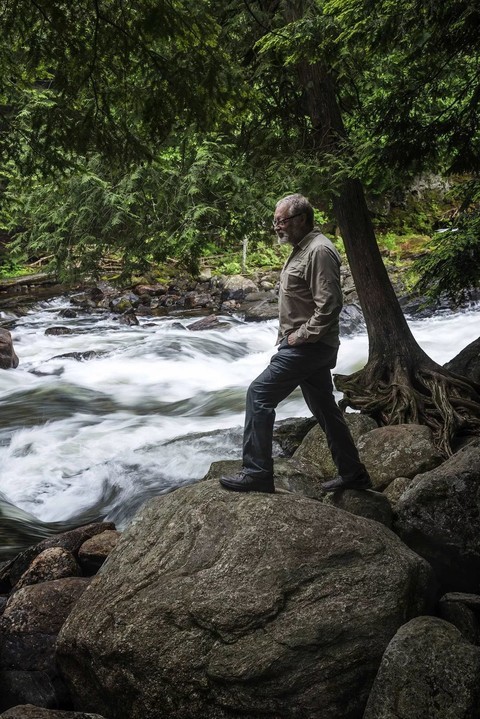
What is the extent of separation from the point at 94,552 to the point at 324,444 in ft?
10.7

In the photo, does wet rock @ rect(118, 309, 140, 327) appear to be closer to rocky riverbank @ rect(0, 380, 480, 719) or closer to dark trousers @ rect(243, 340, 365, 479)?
rocky riverbank @ rect(0, 380, 480, 719)

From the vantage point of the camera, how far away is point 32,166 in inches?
254

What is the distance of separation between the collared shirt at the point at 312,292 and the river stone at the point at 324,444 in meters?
3.11

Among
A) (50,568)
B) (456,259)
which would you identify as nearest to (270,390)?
(50,568)

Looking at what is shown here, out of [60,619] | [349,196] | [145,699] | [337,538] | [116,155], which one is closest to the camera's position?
[145,699]

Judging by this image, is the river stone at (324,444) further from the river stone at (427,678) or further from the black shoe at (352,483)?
the river stone at (427,678)

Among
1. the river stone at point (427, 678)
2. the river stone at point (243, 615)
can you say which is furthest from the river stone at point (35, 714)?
the river stone at point (427, 678)

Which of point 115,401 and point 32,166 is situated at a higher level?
point 32,166

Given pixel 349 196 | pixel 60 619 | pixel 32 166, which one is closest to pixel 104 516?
pixel 60 619

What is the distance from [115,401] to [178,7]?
9018 millimetres

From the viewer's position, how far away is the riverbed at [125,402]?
29.9ft

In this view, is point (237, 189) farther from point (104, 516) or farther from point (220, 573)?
point (220, 573)

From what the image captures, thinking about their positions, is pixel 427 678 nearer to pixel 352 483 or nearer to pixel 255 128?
pixel 352 483

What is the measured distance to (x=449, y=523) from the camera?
5.23 meters
